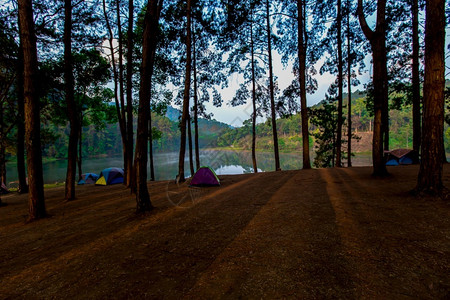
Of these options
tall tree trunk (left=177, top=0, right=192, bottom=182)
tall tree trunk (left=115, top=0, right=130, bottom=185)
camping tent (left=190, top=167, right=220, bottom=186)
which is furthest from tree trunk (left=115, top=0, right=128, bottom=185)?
camping tent (left=190, top=167, right=220, bottom=186)

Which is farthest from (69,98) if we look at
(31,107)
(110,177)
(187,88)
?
(110,177)

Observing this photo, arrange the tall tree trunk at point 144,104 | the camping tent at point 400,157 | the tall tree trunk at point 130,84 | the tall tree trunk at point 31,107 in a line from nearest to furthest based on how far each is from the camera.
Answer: the tall tree trunk at point 144,104 → the tall tree trunk at point 31,107 → the tall tree trunk at point 130,84 → the camping tent at point 400,157

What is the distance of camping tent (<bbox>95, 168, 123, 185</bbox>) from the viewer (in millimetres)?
16772

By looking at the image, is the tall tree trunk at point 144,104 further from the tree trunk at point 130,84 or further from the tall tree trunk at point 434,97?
the tall tree trunk at point 434,97

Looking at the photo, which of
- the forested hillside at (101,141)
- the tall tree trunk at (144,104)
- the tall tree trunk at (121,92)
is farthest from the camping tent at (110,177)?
the forested hillside at (101,141)

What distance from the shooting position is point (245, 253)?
2.93 meters

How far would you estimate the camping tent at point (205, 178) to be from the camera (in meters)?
9.71

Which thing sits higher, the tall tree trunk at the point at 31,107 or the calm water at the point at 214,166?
the tall tree trunk at the point at 31,107

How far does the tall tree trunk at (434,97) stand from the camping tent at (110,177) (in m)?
19.2

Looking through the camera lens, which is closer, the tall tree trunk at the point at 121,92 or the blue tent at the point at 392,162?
the tall tree trunk at the point at 121,92

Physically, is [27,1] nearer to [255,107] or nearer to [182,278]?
[182,278]

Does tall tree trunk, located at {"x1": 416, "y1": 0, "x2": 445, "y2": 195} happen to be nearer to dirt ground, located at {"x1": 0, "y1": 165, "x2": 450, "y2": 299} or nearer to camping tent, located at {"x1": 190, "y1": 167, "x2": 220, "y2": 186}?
dirt ground, located at {"x1": 0, "y1": 165, "x2": 450, "y2": 299}

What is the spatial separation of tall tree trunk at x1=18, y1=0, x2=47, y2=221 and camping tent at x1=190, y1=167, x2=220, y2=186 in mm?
5757

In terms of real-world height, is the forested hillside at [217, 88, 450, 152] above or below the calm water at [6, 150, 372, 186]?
above
